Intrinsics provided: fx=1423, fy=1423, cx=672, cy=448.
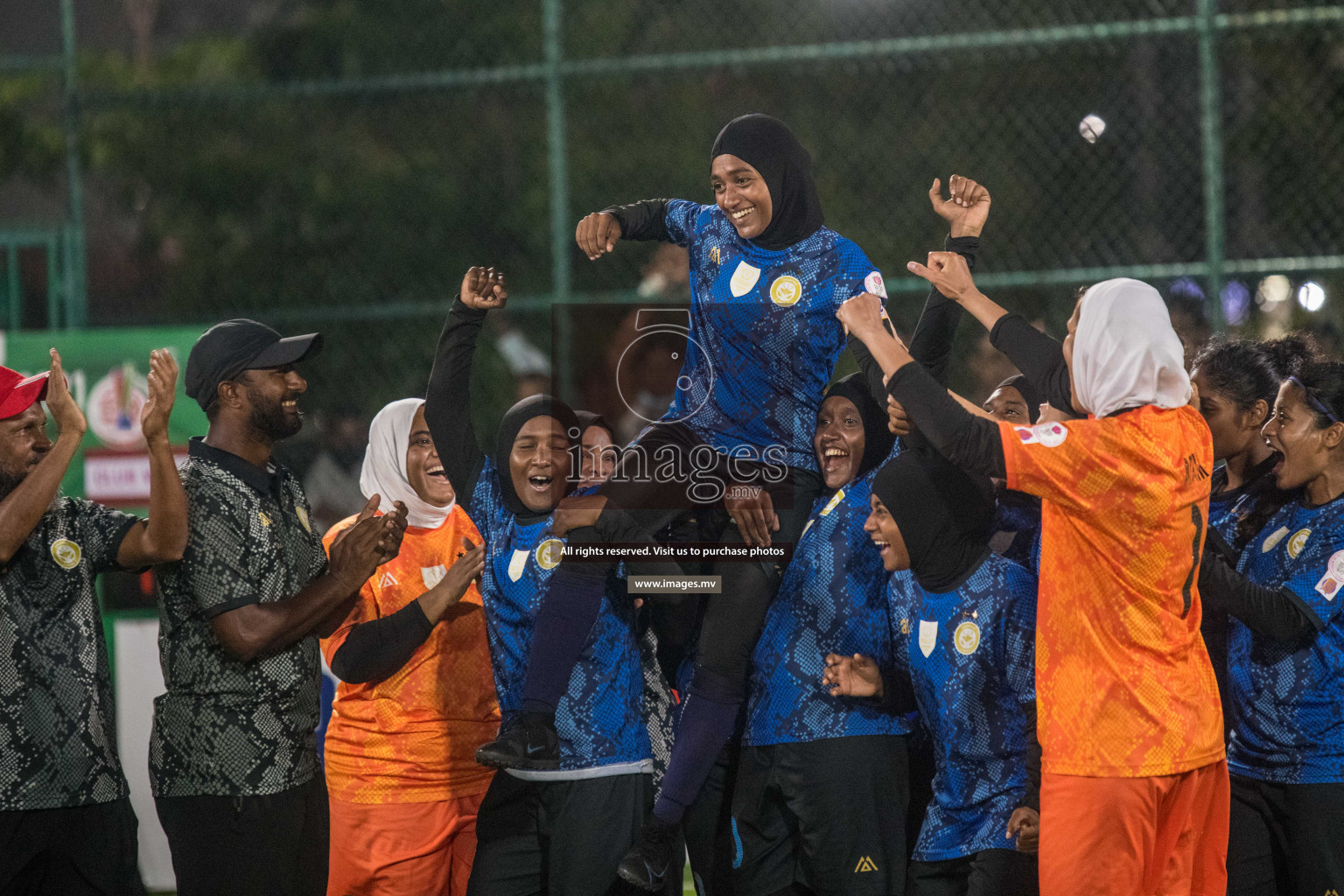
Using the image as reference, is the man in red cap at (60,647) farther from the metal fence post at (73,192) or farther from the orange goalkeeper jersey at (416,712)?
the metal fence post at (73,192)

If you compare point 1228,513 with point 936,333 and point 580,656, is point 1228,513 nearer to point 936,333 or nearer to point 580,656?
point 936,333

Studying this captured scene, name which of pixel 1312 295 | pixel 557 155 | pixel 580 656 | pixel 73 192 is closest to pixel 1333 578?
pixel 580 656

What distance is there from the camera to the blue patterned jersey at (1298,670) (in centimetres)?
417

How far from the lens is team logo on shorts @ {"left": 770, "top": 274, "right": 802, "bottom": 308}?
421 centimetres

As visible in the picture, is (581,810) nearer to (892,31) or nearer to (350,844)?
(350,844)

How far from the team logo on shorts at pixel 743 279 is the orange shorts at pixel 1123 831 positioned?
5.35 feet

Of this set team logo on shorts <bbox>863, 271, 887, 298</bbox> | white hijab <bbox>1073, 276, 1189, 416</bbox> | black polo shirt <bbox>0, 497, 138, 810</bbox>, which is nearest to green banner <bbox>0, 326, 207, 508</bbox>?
black polo shirt <bbox>0, 497, 138, 810</bbox>

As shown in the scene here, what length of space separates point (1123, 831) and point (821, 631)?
43.5 inches

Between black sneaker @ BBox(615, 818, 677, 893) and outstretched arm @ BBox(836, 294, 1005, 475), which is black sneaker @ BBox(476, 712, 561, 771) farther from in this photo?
outstretched arm @ BBox(836, 294, 1005, 475)

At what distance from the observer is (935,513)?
13.1 feet

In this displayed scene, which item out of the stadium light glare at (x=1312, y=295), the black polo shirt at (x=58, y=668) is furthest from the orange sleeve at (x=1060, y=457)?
the stadium light glare at (x=1312, y=295)

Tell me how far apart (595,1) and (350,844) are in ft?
30.4

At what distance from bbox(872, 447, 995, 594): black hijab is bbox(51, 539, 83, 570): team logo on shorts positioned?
7.55 feet

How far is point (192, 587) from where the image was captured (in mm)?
4055
